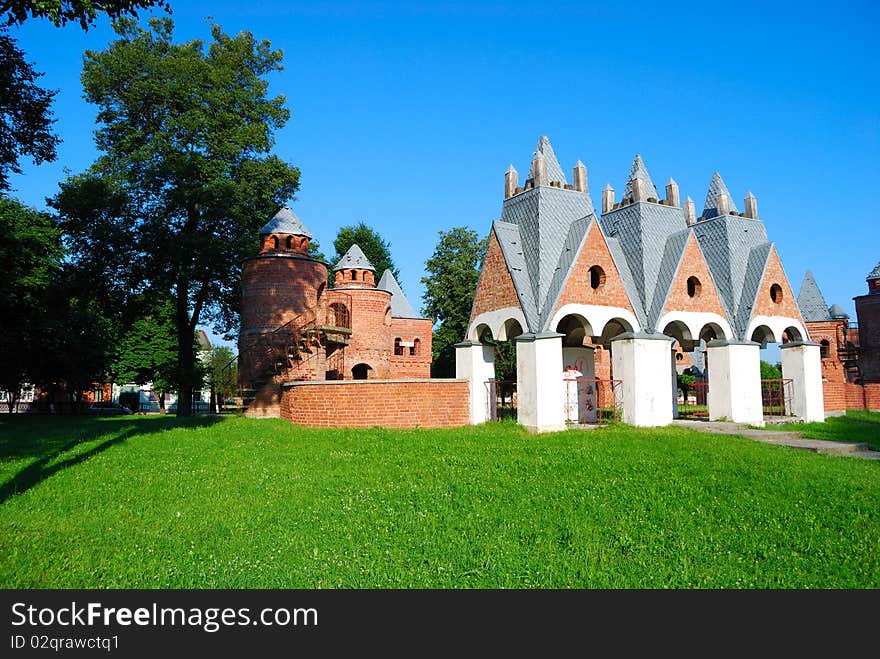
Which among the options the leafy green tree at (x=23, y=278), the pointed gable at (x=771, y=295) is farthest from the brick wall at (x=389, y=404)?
the leafy green tree at (x=23, y=278)

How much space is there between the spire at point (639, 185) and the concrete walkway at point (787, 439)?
7.38 meters

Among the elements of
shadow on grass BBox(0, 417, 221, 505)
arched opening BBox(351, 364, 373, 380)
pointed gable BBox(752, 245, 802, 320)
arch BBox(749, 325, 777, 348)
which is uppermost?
pointed gable BBox(752, 245, 802, 320)

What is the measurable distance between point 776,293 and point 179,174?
22.5 meters

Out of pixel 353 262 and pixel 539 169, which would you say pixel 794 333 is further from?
pixel 353 262

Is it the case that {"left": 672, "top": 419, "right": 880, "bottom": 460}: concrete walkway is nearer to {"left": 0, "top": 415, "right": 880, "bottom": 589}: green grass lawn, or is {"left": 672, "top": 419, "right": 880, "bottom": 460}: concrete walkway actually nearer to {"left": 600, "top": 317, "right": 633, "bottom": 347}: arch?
{"left": 0, "top": 415, "right": 880, "bottom": 589}: green grass lawn

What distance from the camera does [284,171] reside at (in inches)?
1121

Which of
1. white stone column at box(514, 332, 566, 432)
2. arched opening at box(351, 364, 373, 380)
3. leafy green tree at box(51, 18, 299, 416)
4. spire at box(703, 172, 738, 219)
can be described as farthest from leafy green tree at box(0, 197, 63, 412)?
spire at box(703, 172, 738, 219)

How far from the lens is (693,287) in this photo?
1791cm

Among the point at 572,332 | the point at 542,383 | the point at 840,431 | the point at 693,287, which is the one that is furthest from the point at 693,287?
the point at 542,383

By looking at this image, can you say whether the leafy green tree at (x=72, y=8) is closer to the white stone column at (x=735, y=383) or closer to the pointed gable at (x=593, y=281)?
the pointed gable at (x=593, y=281)

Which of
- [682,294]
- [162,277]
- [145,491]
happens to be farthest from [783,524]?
[162,277]

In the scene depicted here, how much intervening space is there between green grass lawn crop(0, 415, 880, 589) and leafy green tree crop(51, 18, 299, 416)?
528 inches

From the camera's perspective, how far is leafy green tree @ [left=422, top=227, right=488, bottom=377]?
38.8 metres

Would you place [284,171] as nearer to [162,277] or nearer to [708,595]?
[162,277]
